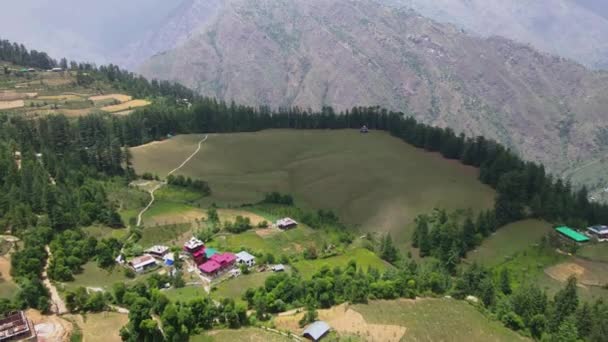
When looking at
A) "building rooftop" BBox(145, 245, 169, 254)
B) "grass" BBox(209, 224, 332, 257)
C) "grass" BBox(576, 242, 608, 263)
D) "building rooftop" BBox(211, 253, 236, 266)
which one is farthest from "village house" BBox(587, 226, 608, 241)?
"building rooftop" BBox(145, 245, 169, 254)

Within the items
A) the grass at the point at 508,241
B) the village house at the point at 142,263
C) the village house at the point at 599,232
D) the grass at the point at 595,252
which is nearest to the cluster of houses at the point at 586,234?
the village house at the point at 599,232

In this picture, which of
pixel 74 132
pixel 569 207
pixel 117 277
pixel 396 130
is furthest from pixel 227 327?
pixel 396 130

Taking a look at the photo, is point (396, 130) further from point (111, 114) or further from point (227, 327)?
point (227, 327)

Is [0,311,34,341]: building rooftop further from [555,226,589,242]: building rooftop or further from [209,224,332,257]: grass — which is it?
[555,226,589,242]: building rooftop

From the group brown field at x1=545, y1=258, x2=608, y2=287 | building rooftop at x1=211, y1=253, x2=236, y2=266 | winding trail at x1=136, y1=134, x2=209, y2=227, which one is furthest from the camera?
winding trail at x1=136, y1=134, x2=209, y2=227

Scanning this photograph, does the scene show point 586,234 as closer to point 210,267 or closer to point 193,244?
point 210,267
